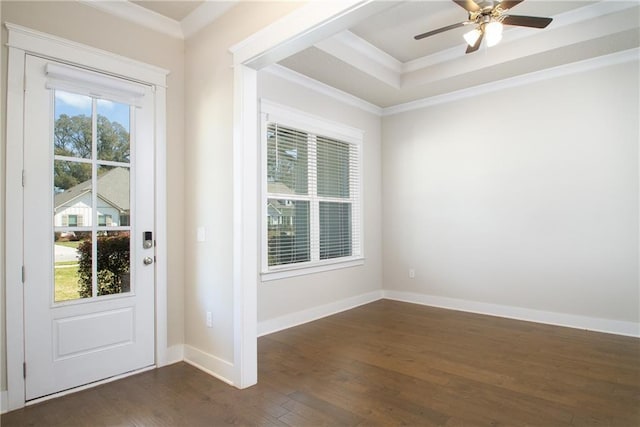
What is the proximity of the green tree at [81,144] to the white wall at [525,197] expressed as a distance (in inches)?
153

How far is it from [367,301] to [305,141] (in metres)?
2.57

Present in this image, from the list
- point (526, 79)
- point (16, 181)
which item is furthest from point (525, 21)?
point (16, 181)

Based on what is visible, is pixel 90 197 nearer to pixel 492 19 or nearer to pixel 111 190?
pixel 111 190

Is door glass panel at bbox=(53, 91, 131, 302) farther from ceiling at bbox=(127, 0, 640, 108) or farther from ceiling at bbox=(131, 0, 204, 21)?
ceiling at bbox=(127, 0, 640, 108)

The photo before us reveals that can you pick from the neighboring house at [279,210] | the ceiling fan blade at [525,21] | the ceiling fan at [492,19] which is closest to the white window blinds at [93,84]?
the neighboring house at [279,210]

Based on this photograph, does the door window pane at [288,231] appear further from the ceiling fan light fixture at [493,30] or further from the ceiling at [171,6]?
the ceiling fan light fixture at [493,30]

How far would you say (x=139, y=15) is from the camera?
297 cm

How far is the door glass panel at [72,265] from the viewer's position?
8.54 feet

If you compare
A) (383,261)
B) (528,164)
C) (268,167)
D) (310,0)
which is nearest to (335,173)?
(268,167)

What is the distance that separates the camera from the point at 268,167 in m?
4.11

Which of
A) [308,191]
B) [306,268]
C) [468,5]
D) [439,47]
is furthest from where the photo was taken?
[308,191]

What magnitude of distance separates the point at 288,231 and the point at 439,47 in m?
2.81

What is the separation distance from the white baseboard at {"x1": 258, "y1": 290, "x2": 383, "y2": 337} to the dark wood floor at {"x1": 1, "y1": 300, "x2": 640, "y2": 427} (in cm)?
17

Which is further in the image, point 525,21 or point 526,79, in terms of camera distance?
point 526,79
